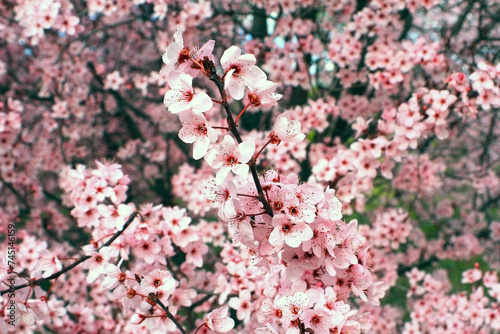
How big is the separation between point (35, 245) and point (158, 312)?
5.87 feet

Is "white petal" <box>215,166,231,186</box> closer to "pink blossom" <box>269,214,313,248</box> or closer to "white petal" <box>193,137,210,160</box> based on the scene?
"white petal" <box>193,137,210,160</box>

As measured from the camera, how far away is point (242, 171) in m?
1.60

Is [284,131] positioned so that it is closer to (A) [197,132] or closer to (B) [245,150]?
(B) [245,150]

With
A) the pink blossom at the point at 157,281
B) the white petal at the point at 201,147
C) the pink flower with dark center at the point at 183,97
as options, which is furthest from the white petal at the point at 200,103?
the pink blossom at the point at 157,281

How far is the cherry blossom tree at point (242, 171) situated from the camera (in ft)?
5.84

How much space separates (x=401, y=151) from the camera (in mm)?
3611

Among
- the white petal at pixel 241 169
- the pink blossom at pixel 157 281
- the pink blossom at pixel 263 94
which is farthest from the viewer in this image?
the pink blossom at pixel 157 281

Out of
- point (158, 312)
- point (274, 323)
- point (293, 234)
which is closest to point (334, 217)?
point (293, 234)

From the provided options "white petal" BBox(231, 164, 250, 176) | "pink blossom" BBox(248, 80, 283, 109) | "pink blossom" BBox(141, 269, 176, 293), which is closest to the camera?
"white petal" BBox(231, 164, 250, 176)

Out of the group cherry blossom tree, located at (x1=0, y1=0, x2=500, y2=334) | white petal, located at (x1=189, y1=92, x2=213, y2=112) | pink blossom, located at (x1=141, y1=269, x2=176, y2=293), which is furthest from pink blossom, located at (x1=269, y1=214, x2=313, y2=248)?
pink blossom, located at (x1=141, y1=269, x2=176, y2=293)

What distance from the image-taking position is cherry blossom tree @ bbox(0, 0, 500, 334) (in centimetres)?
178

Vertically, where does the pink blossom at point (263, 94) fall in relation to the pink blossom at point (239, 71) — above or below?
below

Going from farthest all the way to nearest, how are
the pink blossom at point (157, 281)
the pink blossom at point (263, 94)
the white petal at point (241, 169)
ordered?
the pink blossom at point (157, 281)
the pink blossom at point (263, 94)
the white petal at point (241, 169)

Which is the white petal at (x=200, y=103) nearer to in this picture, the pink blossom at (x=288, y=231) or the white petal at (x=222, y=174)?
the white petal at (x=222, y=174)
